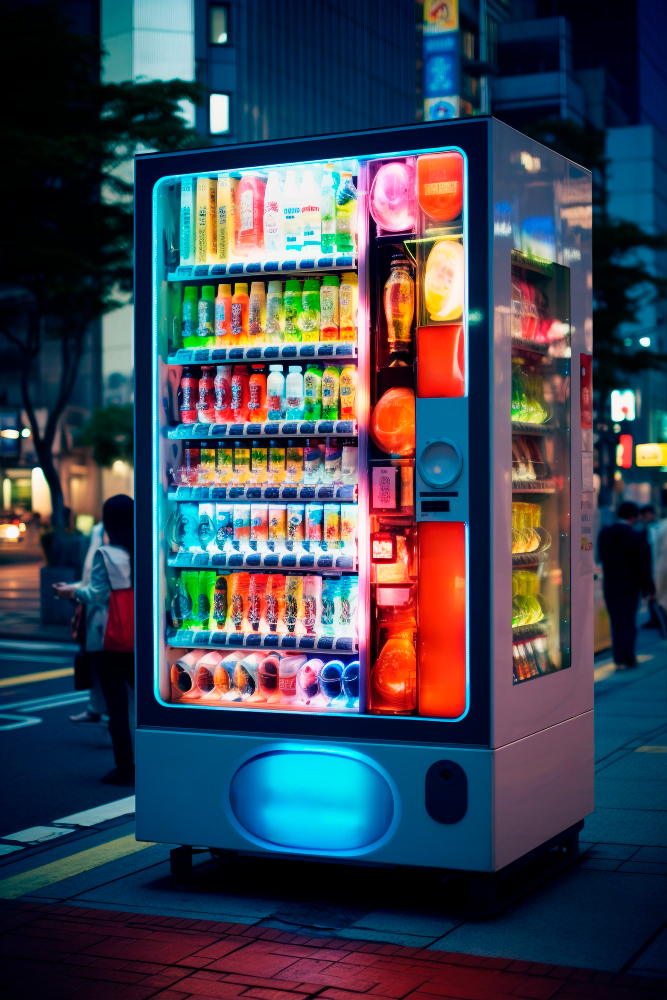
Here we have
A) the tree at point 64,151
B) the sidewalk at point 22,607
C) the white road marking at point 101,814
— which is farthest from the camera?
the sidewalk at point 22,607

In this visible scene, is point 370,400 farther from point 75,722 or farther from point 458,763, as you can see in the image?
point 75,722

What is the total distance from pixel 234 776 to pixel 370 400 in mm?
1910

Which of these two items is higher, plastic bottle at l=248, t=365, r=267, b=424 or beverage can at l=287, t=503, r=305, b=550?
plastic bottle at l=248, t=365, r=267, b=424

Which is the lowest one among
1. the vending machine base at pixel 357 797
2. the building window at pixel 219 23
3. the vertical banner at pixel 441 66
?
the vending machine base at pixel 357 797

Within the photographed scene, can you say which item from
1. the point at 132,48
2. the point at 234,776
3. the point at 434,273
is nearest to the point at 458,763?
the point at 234,776

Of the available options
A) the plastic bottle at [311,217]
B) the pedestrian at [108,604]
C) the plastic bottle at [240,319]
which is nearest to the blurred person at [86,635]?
the pedestrian at [108,604]

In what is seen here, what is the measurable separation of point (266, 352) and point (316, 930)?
8.73 feet

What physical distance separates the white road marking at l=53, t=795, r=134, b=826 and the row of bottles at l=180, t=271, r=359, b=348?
10.0 feet

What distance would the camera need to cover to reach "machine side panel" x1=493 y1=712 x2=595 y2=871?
5152mm

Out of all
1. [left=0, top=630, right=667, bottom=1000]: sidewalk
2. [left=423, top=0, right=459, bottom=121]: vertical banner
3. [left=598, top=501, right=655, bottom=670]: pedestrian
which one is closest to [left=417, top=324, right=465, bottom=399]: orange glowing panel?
[left=0, top=630, right=667, bottom=1000]: sidewalk

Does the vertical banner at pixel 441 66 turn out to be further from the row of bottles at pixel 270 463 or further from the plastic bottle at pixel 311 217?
the row of bottles at pixel 270 463

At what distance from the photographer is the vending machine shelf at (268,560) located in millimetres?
5484

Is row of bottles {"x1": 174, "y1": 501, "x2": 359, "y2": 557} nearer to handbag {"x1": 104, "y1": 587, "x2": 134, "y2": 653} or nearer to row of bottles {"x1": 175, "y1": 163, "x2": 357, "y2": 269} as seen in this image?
Result: row of bottles {"x1": 175, "y1": 163, "x2": 357, "y2": 269}

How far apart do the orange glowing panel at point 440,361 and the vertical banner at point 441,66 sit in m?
25.2
